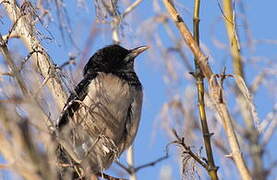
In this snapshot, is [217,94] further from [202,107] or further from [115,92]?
[115,92]

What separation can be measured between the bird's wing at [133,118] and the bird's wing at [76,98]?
1.47 ft

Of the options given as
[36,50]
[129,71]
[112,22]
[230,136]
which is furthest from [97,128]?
[230,136]

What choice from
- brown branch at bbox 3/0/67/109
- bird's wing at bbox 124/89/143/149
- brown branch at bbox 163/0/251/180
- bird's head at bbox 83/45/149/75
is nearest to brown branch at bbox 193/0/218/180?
brown branch at bbox 163/0/251/180

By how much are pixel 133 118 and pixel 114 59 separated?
0.82 metres

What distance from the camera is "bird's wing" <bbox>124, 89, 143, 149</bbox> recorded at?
4891 mm

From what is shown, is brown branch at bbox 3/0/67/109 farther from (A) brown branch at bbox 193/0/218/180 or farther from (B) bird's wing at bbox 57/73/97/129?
(A) brown branch at bbox 193/0/218/180

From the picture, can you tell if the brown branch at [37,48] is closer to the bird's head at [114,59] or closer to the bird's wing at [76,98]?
the bird's wing at [76,98]

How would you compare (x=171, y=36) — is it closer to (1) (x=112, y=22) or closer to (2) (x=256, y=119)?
(1) (x=112, y=22)

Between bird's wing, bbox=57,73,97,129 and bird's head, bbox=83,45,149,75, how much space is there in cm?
28

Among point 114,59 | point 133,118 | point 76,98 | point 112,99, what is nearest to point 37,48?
point 76,98

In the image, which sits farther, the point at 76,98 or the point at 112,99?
the point at 112,99

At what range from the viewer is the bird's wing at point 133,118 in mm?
4891

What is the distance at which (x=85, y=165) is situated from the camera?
2.27 meters

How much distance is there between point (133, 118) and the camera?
4902mm
